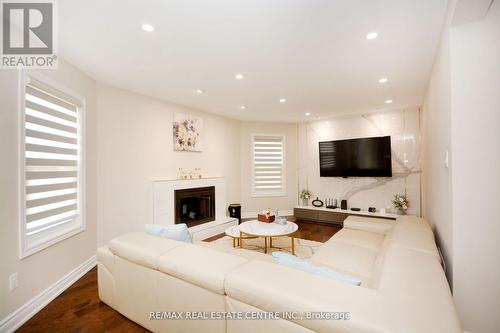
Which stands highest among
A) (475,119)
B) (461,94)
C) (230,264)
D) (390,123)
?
(390,123)

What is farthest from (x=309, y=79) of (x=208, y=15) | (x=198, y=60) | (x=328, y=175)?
(x=328, y=175)

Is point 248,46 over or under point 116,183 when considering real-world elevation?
over

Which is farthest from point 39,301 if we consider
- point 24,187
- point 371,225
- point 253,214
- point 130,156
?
point 253,214

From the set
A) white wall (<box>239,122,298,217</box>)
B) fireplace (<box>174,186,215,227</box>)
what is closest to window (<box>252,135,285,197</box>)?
white wall (<box>239,122,298,217</box>)

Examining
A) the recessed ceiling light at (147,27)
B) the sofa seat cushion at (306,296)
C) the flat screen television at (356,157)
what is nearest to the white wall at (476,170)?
the sofa seat cushion at (306,296)

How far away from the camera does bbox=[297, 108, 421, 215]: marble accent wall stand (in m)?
4.84

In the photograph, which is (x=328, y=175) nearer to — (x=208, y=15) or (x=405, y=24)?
(x=405, y=24)

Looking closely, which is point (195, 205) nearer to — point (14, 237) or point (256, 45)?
point (14, 237)

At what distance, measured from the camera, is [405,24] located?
1981 mm

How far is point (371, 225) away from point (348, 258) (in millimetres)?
1244

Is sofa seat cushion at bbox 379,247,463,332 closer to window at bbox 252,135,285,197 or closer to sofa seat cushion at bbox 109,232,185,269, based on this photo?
sofa seat cushion at bbox 109,232,185,269

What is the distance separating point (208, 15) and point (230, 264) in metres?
1.99

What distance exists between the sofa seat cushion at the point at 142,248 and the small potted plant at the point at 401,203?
15.9ft

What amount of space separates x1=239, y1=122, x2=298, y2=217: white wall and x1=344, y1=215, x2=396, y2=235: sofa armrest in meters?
2.71
